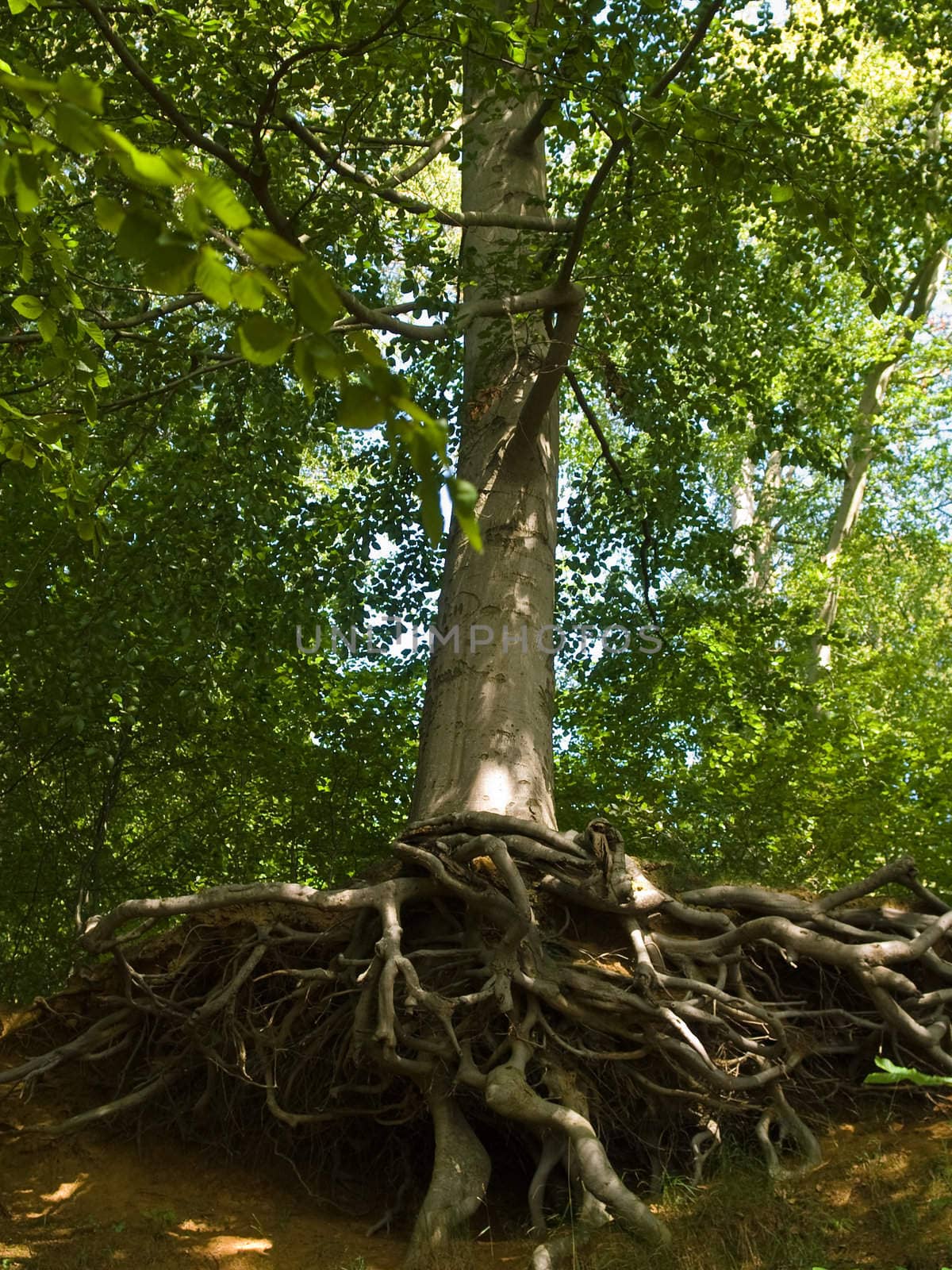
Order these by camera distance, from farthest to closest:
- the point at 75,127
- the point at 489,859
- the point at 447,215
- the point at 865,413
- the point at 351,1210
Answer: the point at 865,413
the point at 447,215
the point at 489,859
the point at 351,1210
the point at 75,127

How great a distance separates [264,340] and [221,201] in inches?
8.4

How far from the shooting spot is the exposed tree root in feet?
15.0

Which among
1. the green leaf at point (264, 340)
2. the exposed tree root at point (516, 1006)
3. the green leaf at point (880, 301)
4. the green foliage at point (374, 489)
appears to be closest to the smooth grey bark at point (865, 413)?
the green foliage at point (374, 489)

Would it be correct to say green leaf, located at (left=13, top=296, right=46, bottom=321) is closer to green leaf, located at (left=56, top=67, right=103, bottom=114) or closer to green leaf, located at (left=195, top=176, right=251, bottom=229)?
green leaf, located at (left=56, top=67, right=103, bottom=114)

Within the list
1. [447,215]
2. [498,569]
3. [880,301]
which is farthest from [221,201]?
[447,215]

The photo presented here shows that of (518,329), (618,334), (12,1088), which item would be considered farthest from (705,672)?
(12,1088)

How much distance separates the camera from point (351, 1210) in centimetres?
502

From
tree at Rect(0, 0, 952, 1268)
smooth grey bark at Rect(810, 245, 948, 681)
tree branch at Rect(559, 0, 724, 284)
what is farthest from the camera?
smooth grey bark at Rect(810, 245, 948, 681)

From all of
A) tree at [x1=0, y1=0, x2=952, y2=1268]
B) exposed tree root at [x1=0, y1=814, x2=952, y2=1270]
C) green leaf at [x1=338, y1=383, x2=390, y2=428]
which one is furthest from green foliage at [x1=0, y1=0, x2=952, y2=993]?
green leaf at [x1=338, y1=383, x2=390, y2=428]

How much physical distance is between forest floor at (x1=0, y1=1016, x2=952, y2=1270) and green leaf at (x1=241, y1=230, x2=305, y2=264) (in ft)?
10.9

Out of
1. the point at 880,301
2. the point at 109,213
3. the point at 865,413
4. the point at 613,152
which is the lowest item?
the point at 109,213

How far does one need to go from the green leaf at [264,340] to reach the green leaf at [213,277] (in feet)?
0.18

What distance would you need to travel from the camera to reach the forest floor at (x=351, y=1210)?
362 cm

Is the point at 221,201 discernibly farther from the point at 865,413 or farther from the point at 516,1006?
the point at 865,413
